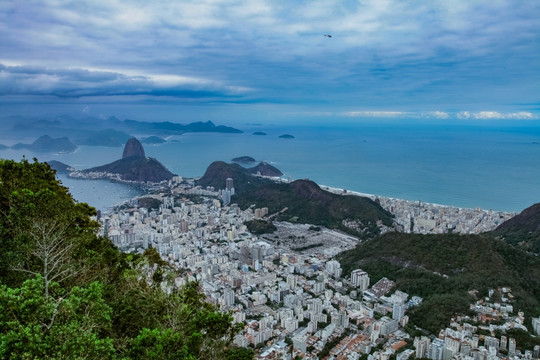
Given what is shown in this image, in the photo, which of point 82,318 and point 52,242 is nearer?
point 82,318

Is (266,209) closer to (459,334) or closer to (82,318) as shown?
(459,334)

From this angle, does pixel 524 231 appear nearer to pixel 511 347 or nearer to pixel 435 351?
pixel 511 347

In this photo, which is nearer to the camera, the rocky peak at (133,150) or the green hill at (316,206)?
the green hill at (316,206)

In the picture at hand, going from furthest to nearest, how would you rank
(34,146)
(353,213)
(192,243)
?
(34,146)
(353,213)
(192,243)

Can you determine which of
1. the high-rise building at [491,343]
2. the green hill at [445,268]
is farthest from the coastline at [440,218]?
the high-rise building at [491,343]

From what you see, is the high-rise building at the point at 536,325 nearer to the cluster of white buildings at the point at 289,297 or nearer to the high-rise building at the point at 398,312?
the cluster of white buildings at the point at 289,297

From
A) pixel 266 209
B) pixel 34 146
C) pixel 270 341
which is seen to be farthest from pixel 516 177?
pixel 34 146

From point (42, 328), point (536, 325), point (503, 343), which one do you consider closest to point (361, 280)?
point (503, 343)
